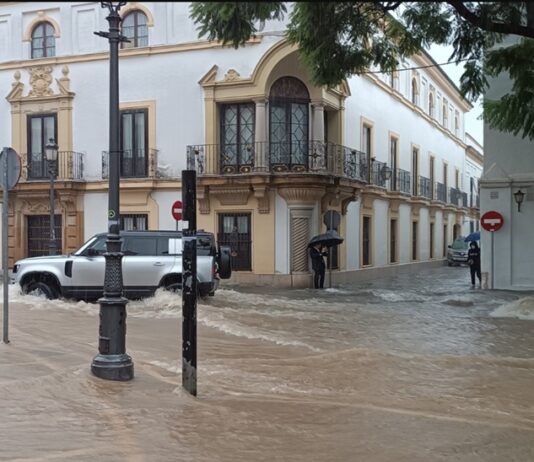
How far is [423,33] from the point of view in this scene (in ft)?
26.8

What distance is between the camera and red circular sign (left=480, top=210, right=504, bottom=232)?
20141 mm

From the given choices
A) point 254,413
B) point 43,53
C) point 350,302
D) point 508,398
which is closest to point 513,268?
point 350,302

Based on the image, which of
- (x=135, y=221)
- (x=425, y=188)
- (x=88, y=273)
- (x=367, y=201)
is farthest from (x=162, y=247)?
(x=425, y=188)

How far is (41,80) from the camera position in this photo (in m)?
25.4

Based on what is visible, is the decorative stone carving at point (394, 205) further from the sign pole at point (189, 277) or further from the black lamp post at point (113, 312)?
the sign pole at point (189, 277)

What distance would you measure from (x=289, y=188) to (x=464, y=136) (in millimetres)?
29354

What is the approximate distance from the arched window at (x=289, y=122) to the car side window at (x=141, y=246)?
7511mm

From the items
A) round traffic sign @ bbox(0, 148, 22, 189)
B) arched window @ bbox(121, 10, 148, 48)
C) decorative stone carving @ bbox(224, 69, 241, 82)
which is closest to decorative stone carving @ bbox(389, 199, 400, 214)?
decorative stone carving @ bbox(224, 69, 241, 82)

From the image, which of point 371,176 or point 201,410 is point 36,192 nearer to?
point 371,176

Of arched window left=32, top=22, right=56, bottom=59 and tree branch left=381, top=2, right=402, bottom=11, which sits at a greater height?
arched window left=32, top=22, right=56, bottom=59

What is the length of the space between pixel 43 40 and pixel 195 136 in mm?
7353

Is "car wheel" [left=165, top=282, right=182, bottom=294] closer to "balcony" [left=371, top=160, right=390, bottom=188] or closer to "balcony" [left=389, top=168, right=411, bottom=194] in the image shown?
"balcony" [left=371, top=160, right=390, bottom=188]

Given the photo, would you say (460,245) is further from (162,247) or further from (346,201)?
(162,247)

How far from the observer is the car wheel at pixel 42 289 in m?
15.4
